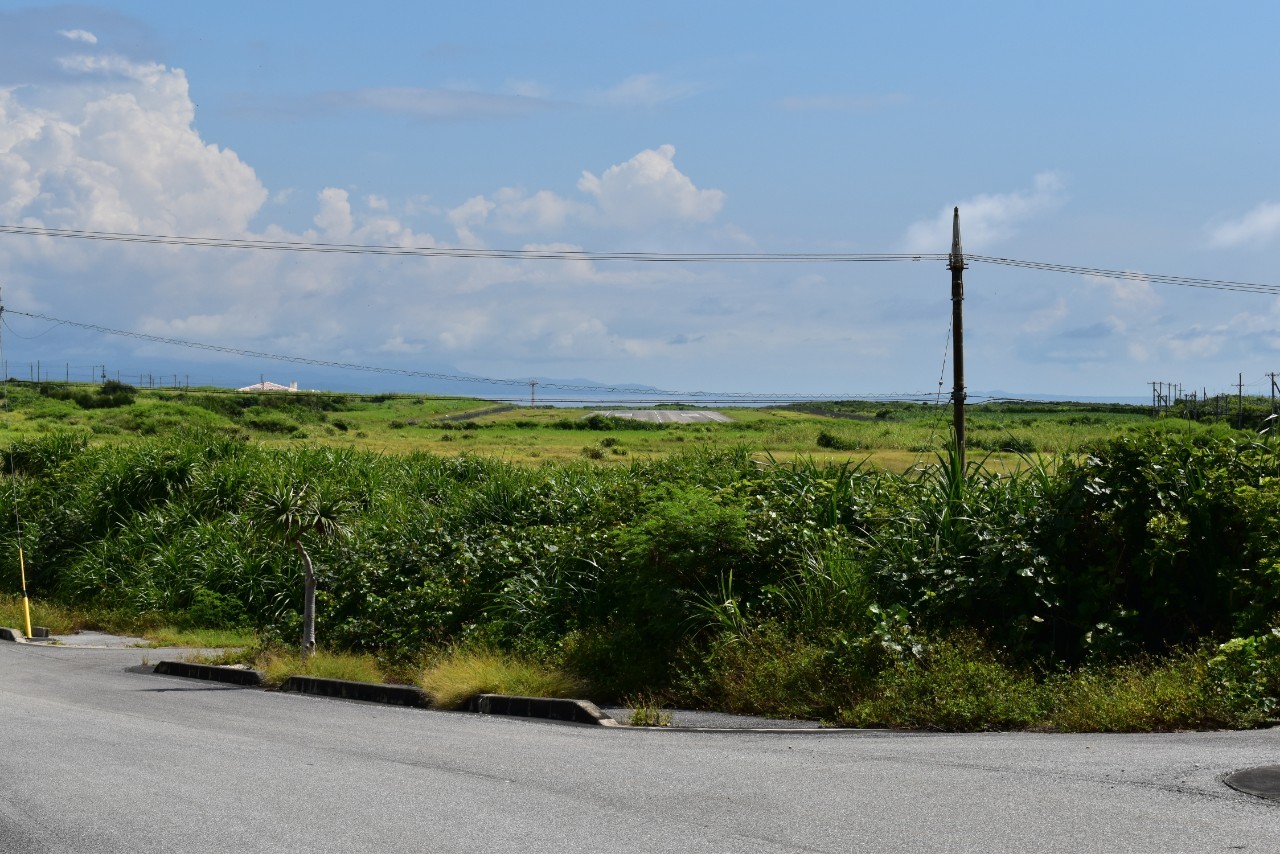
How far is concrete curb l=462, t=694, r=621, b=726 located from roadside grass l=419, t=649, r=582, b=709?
0.60 feet

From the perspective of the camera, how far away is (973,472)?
1558 centimetres

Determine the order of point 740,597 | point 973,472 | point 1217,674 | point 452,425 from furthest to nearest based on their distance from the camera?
point 452,425, point 973,472, point 740,597, point 1217,674

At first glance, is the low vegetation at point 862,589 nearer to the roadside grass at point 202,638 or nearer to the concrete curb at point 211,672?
the concrete curb at point 211,672

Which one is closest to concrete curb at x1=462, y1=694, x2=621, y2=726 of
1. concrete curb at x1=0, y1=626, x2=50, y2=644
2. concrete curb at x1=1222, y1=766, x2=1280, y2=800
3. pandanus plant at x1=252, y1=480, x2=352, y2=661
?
concrete curb at x1=1222, y1=766, x2=1280, y2=800

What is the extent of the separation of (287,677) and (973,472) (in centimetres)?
941

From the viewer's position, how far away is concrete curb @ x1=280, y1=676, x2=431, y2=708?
14.3 m

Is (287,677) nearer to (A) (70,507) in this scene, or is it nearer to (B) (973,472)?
(B) (973,472)

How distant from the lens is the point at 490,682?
13680mm

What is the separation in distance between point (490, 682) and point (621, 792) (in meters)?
5.97

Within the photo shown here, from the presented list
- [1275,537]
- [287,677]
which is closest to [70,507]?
[287,677]

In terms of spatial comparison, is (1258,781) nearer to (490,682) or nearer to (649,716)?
(649,716)

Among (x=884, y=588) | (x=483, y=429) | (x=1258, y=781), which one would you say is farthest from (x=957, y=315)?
(x=483, y=429)

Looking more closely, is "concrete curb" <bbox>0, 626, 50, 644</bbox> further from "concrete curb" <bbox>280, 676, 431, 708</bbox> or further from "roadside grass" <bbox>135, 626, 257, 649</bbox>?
"concrete curb" <bbox>280, 676, 431, 708</bbox>

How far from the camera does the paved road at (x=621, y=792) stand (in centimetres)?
A: 665
